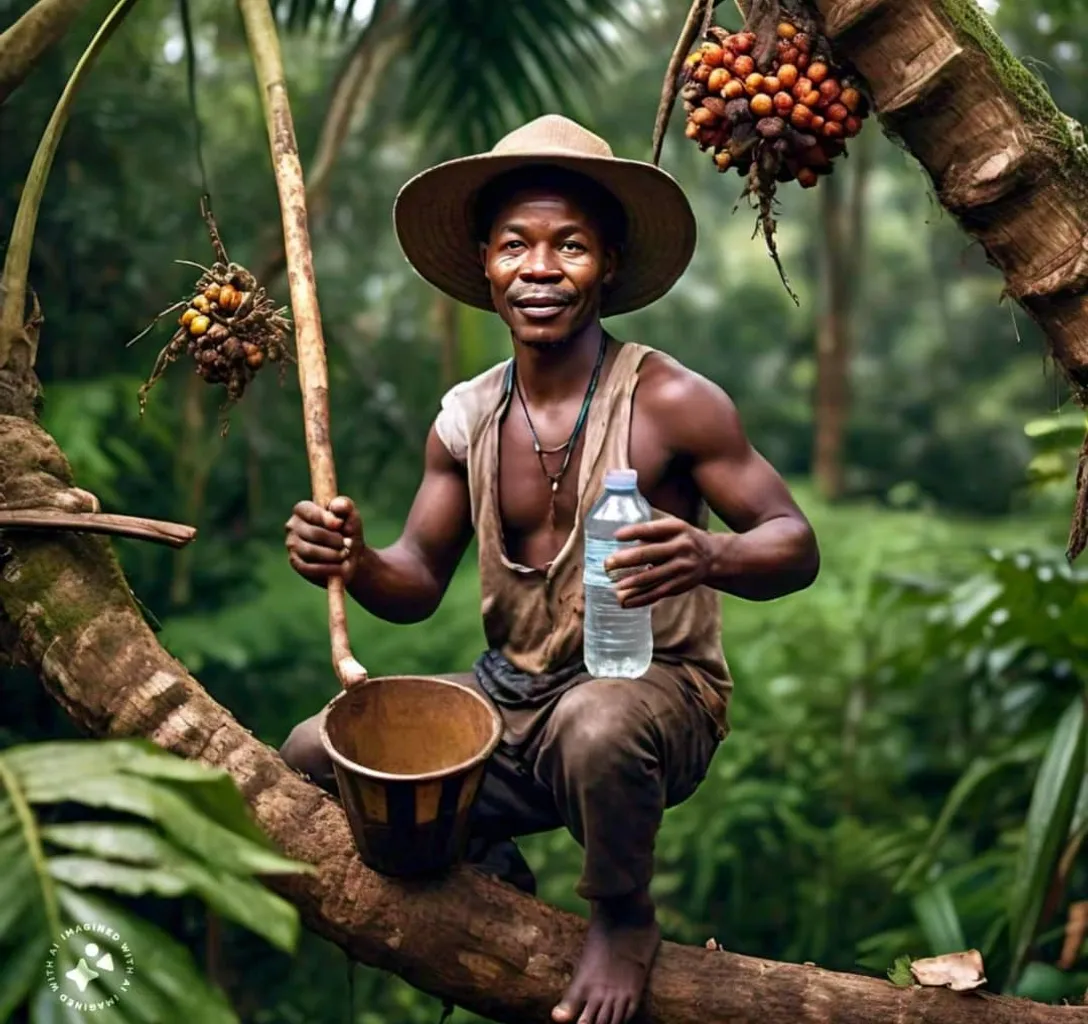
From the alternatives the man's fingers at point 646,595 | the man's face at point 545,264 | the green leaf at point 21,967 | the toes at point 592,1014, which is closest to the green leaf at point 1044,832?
the toes at point 592,1014

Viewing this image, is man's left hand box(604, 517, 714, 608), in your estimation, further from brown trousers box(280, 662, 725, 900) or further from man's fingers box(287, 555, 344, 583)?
man's fingers box(287, 555, 344, 583)

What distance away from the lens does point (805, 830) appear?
6004mm

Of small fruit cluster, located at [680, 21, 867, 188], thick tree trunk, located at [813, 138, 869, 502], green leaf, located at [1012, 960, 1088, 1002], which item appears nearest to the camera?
small fruit cluster, located at [680, 21, 867, 188]

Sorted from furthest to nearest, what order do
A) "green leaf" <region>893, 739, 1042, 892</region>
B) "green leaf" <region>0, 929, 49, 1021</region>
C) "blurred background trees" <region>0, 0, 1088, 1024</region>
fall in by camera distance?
"blurred background trees" <region>0, 0, 1088, 1024</region>
"green leaf" <region>893, 739, 1042, 892</region>
"green leaf" <region>0, 929, 49, 1021</region>

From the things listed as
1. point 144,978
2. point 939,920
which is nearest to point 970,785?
point 939,920

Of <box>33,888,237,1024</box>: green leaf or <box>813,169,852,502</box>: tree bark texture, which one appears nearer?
<box>33,888,237,1024</box>: green leaf

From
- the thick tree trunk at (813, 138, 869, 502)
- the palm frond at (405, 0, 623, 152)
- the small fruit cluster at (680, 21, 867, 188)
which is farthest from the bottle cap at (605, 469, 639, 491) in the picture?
the thick tree trunk at (813, 138, 869, 502)

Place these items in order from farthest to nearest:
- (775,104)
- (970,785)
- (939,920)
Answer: (970,785), (939,920), (775,104)

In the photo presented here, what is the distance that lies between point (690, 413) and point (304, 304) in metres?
0.74

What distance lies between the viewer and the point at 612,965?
8.34ft

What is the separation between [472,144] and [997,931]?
3100mm

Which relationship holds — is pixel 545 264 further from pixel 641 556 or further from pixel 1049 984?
pixel 1049 984

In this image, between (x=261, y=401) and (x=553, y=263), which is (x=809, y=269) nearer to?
(x=261, y=401)

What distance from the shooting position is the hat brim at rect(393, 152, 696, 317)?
2.59 meters
